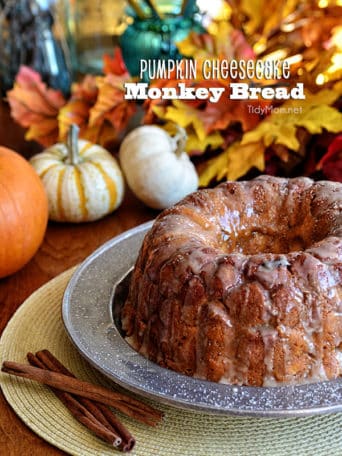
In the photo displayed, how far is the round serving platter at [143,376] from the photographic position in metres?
1.29

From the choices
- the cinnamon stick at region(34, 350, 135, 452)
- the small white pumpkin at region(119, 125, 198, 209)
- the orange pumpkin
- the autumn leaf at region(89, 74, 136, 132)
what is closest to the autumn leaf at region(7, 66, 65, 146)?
the autumn leaf at region(89, 74, 136, 132)

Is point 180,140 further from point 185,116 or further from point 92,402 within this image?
point 92,402

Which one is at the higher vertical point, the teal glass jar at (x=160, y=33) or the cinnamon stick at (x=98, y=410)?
the teal glass jar at (x=160, y=33)

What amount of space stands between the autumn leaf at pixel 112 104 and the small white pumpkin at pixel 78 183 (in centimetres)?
23

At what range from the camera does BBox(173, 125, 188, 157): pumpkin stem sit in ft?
7.64

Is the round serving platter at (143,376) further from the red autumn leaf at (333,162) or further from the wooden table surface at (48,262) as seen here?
the red autumn leaf at (333,162)

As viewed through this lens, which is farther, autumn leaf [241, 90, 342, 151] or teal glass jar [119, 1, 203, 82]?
teal glass jar [119, 1, 203, 82]

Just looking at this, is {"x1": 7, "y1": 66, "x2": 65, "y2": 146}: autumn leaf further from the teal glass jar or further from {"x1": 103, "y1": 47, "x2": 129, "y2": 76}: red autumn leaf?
the teal glass jar

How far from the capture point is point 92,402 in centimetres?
146

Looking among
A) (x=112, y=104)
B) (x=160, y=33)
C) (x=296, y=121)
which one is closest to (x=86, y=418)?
(x=296, y=121)

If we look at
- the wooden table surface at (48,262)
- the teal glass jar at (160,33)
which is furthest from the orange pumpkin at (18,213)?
the teal glass jar at (160,33)

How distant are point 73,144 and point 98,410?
1.12 m

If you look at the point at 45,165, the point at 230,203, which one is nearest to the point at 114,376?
the point at 230,203

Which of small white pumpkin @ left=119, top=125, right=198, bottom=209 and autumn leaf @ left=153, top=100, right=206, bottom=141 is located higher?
autumn leaf @ left=153, top=100, right=206, bottom=141
